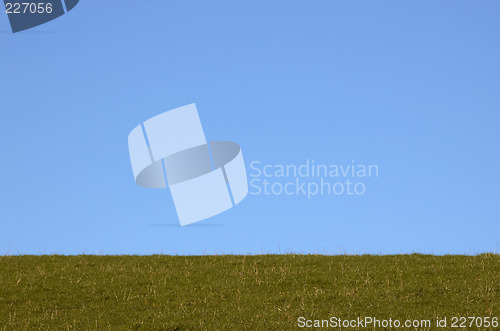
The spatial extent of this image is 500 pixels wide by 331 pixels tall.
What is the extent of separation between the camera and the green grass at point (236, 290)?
19141 millimetres

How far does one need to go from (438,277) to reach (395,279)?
184 cm

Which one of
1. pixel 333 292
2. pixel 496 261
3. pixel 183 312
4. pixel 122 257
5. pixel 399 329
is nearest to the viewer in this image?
pixel 399 329

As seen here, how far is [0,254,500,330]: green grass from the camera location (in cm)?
1914

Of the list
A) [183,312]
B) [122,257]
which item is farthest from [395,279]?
[122,257]

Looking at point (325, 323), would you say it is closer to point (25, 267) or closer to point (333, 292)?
point (333, 292)

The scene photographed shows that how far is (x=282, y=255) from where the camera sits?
27141 millimetres

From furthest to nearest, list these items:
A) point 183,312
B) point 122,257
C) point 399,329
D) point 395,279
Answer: point 122,257, point 395,279, point 183,312, point 399,329

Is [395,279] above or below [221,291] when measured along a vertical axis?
below

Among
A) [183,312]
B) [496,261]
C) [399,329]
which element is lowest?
[496,261]

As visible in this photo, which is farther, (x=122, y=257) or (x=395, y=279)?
(x=122, y=257)

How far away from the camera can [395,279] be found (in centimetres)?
2266

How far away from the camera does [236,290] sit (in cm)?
2159

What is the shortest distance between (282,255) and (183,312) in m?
8.54

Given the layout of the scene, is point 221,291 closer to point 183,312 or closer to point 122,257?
point 183,312
